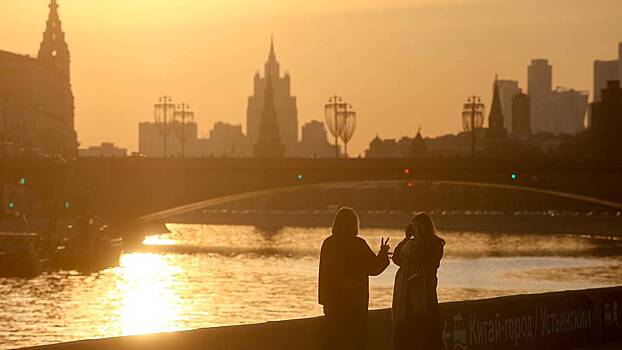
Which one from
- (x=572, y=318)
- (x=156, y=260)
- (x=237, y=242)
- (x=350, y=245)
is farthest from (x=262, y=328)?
(x=237, y=242)

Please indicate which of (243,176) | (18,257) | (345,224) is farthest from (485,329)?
(243,176)

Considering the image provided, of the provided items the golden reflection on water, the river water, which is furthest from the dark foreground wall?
the river water

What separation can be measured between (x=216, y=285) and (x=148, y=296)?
814 cm

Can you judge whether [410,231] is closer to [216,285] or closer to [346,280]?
[346,280]

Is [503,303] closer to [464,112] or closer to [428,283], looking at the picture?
[428,283]

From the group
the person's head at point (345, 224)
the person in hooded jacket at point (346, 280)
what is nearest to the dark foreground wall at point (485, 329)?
the person in hooded jacket at point (346, 280)

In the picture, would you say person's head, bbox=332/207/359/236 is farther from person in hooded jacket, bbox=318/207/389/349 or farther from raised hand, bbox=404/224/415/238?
raised hand, bbox=404/224/415/238

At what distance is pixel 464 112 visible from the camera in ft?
509

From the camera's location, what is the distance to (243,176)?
112625 millimetres

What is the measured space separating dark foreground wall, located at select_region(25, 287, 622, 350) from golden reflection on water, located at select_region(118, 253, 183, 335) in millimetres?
17860

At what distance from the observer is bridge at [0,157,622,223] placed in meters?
108

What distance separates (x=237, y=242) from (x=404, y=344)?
129m

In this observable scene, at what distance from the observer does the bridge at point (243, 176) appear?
356 feet

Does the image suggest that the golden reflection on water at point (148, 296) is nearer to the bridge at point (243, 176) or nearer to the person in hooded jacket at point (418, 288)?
the bridge at point (243, 176)
